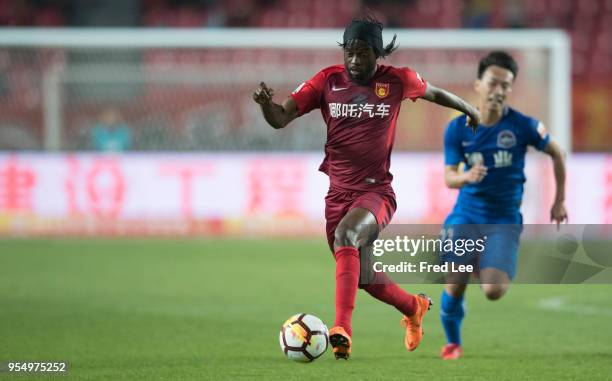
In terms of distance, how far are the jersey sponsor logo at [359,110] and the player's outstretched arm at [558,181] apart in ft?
5.91

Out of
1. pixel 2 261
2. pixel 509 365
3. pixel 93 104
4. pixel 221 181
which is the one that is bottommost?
pixel 509 365

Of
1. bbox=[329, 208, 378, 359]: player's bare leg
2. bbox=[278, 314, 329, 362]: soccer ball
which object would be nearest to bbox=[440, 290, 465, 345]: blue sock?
bbox=[329, 208, 378, 359]: player's bare leg

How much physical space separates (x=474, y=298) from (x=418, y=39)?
20.1 feet

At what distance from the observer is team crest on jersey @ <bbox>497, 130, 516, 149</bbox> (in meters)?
8.05

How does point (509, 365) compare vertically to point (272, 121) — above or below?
below

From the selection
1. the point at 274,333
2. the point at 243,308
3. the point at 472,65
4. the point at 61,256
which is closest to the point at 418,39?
the point at 472,65

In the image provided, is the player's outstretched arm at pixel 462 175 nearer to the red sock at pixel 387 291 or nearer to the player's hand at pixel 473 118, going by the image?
the player's hand at pixel 473 118

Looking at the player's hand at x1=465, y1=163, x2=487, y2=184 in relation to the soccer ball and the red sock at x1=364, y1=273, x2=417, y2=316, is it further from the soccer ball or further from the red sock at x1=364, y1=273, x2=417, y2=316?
the soccer ball

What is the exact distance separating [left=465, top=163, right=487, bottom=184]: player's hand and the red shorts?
91 cm

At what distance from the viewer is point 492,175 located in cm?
809

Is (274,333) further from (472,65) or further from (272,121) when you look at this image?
(472,65)

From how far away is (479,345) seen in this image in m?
8.52

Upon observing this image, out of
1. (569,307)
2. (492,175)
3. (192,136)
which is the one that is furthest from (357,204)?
(192,136)

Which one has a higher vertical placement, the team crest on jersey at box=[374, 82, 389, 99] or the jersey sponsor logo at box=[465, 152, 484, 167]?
the team crest on jersey at box=[374, 82, 389, 99]
